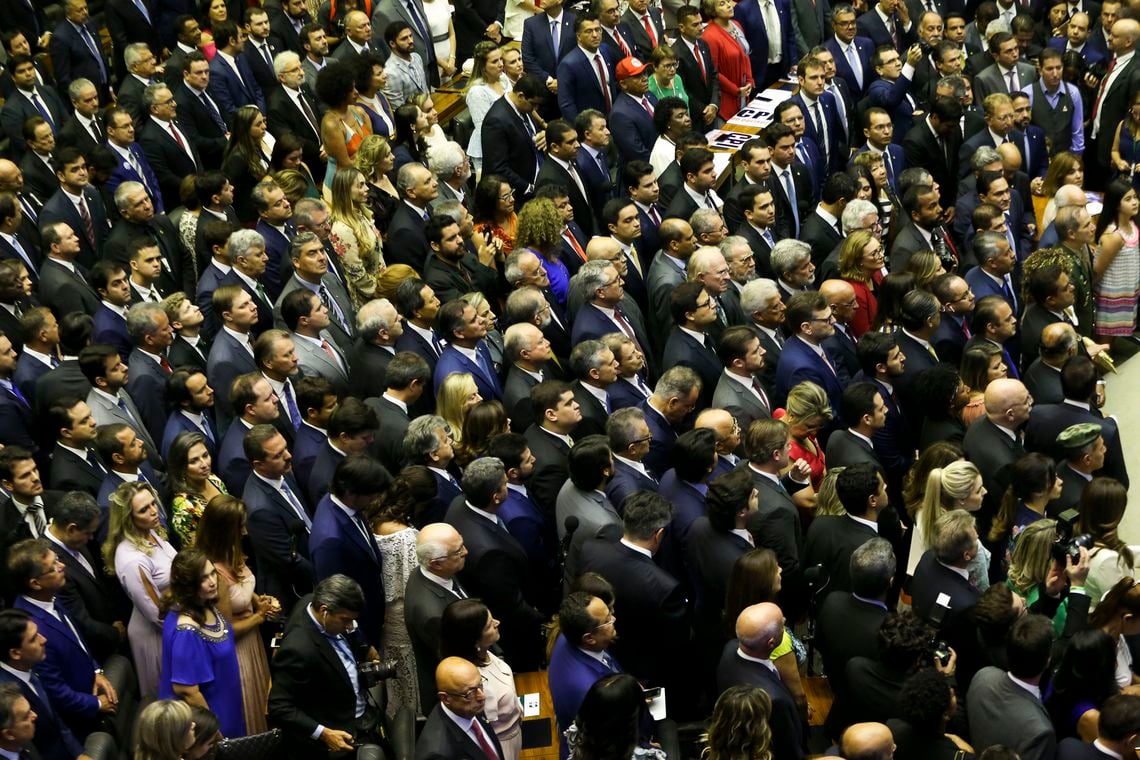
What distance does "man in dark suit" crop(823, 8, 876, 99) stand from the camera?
13.0 m

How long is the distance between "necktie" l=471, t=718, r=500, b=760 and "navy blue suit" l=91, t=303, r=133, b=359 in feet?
13.2

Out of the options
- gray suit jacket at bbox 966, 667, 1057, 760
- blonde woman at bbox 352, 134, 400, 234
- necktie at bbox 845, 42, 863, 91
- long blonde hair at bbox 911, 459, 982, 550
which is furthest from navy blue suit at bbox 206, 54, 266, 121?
gray suit jacket at bbox 966, 667, 1057, 760

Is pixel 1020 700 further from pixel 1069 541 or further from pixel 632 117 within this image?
pixel 632 117

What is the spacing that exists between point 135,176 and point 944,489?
261 inches

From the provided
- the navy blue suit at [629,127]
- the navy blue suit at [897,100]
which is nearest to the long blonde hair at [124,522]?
the navy blue suit at [629,127]

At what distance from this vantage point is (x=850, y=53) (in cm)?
1309

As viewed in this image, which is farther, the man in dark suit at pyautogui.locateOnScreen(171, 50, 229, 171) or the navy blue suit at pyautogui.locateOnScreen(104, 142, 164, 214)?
the man in dark suit at pyautogui.locateOnScreen(171, 50, 229, 171)

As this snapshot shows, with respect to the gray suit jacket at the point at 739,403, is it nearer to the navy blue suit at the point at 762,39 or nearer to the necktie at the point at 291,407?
the necktie at the point at 291,407

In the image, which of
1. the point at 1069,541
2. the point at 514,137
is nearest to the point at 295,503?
the point at 1069,541

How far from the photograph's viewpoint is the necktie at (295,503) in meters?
7.54

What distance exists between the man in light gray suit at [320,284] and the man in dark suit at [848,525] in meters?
3.42

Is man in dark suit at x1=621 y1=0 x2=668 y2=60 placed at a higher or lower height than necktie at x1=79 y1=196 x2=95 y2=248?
lower

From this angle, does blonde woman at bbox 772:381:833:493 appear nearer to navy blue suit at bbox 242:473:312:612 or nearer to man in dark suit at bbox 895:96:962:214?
navy blue suit at bbox 242:473:312:612

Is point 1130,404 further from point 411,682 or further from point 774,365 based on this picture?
point 411,682
